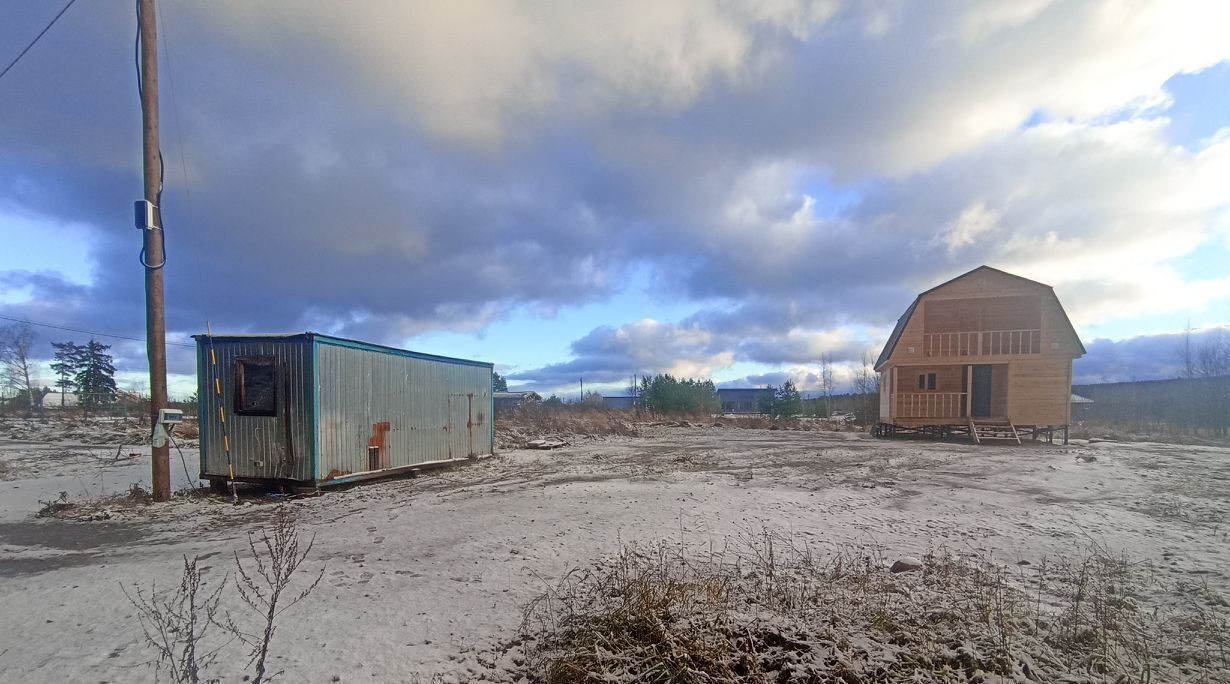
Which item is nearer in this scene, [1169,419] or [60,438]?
[60,438]

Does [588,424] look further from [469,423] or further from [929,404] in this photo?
[929,404]

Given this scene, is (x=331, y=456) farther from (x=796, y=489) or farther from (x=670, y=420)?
(x=670, y=420)

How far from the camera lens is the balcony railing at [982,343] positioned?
22297 millimetres

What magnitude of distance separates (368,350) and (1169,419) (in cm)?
4699

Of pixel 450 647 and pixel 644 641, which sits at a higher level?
pixel 644 641

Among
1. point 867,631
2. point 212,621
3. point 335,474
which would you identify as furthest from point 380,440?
point 867,631

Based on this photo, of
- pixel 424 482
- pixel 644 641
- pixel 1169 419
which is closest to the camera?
pixel 644 641

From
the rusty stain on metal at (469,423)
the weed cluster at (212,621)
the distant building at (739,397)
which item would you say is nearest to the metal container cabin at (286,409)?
the rusty stain on metal at (469,423)

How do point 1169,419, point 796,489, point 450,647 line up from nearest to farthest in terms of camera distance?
point 450,647 → point 796,489 → point 1169,419

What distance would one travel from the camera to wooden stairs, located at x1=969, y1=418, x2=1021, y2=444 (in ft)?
71.5

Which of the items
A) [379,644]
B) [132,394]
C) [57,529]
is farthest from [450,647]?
[132,394]

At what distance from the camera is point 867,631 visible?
3197 mm

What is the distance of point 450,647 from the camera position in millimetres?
3541

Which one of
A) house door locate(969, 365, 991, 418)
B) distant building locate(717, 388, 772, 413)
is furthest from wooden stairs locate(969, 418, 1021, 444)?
distant building locate(717, 388, 772, 413)
